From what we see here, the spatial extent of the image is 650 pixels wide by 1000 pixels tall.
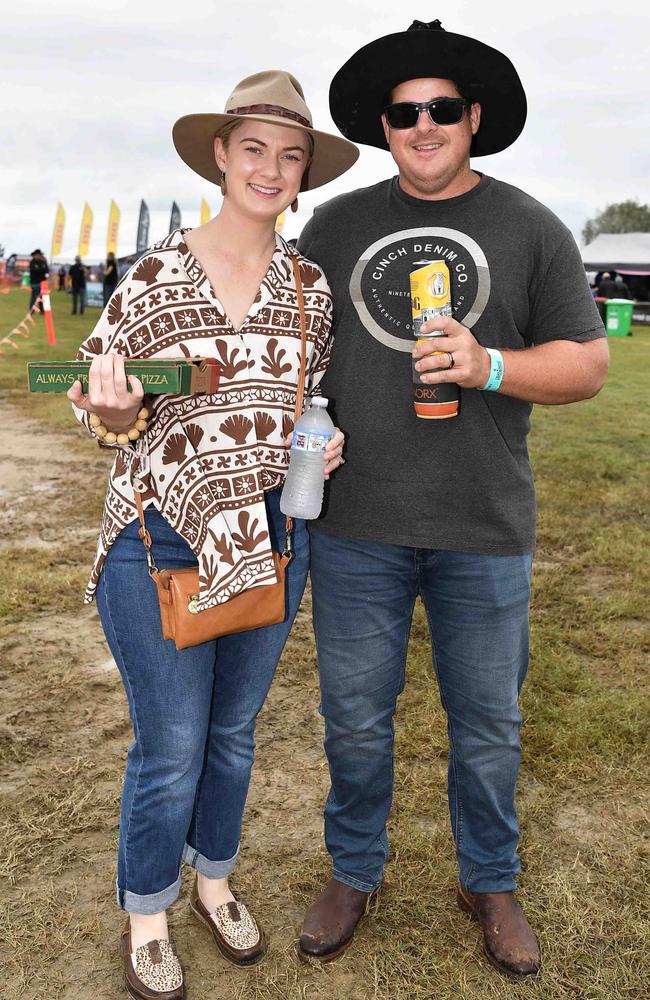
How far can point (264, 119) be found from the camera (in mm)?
2299

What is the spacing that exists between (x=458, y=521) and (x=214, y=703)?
2.96 ft

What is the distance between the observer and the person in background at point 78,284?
96.4 ft

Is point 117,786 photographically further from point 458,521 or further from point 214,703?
point 458,521

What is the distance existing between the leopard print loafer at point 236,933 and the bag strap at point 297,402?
121 cm

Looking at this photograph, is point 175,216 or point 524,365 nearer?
point 524,365

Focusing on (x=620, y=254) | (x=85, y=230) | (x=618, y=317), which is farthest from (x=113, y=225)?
(x=618, y=317)

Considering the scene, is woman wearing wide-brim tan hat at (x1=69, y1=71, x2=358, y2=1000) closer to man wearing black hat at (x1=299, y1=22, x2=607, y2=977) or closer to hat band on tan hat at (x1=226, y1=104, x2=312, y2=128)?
hat band on tan hat at (x1=226, y1=104, x2=312, y2=128)

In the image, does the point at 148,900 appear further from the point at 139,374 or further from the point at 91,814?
the point at 139,374

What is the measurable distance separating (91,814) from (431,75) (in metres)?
2.90

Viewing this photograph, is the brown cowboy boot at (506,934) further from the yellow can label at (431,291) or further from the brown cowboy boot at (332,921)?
the yellow can label at (431,291)

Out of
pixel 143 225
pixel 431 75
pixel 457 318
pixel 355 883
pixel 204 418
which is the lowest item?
pixel 355 883

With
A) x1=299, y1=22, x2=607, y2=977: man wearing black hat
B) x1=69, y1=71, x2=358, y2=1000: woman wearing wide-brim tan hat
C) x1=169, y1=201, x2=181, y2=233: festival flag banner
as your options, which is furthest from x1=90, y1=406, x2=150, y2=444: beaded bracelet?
x1=169, y1=201, x2=181, y2=233: festival flag banner

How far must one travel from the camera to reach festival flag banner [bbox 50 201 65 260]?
52.5 meters

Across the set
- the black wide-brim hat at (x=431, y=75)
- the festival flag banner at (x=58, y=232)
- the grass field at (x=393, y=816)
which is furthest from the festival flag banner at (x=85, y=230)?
the black wide-brim hat at (x=431, y=75)
